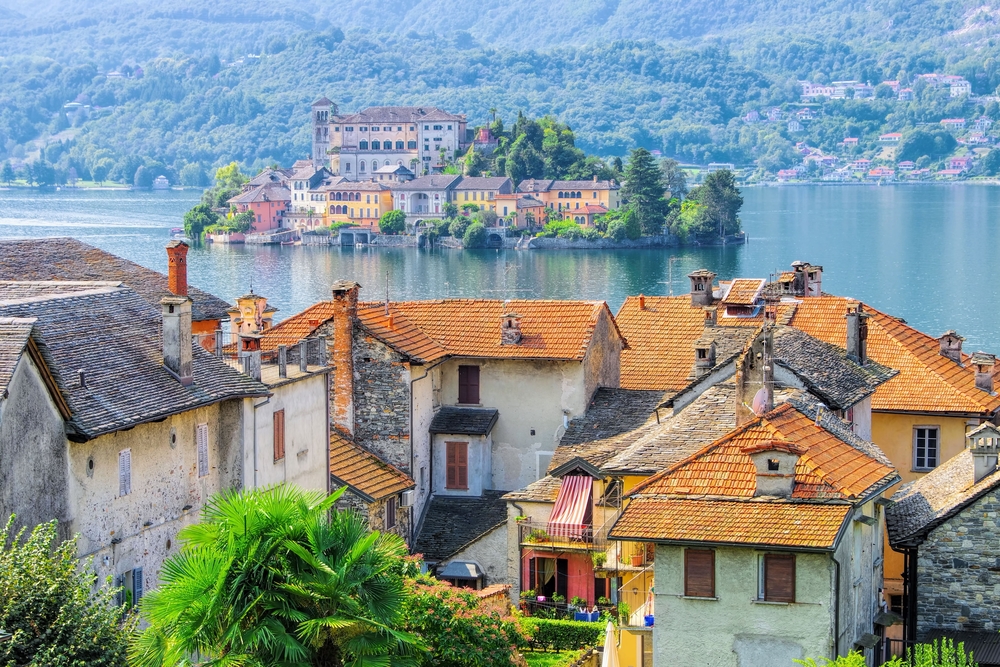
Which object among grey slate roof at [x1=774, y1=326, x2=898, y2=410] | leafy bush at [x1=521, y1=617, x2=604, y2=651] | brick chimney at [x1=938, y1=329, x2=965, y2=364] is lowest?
leafy bush at [x1=521, y1=617, x2=604, y2=651]

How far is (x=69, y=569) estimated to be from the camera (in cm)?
1764

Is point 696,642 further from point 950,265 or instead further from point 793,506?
point 950,265

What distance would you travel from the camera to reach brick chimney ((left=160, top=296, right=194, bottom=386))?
2612 centimetres

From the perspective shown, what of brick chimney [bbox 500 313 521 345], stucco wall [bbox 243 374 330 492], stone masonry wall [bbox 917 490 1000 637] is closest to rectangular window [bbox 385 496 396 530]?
stucco wall [bbox 243 374 330 492]

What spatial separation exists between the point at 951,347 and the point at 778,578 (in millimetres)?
21530

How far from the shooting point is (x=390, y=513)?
113ft

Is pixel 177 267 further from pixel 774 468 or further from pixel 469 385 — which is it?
pixel 774 468

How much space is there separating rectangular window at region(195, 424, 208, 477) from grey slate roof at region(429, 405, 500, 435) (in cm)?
1063

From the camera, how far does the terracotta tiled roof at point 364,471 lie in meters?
33.5

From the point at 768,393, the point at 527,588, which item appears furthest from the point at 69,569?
the point at 527,588

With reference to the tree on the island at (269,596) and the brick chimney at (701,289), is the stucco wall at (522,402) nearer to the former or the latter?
the brick chimney at (701,289)

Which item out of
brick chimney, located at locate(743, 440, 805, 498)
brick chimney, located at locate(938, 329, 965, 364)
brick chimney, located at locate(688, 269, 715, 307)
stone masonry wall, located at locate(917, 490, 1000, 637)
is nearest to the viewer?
brick chimney, located at locate(743, 440, 805, 498)

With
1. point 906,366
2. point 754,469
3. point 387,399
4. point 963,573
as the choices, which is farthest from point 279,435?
point 906,366

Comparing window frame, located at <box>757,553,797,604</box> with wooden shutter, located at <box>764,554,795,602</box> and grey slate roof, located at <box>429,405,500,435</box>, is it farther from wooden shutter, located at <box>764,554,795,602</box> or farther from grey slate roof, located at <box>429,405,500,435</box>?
grey slate roof, located at <box>429,405,500,435</box>
